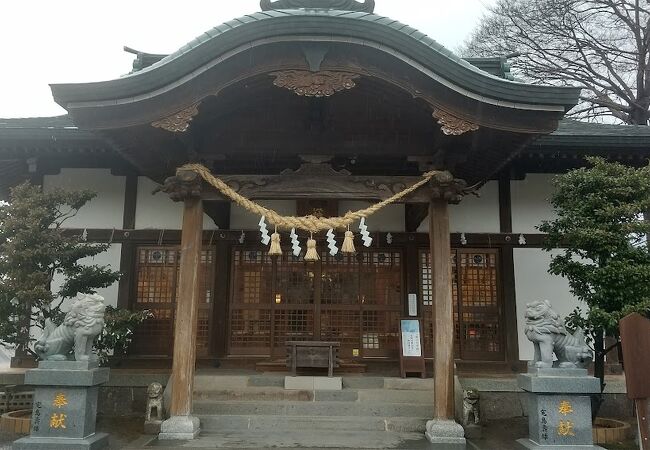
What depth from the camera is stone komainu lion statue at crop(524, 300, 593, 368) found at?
660 cm

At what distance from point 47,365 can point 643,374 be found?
6764mm

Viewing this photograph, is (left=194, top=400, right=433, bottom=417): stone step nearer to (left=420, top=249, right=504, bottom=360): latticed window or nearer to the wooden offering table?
the wooden offering table

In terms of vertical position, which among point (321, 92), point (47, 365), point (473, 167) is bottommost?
point (47, 365)

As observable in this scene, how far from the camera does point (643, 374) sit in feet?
13.1

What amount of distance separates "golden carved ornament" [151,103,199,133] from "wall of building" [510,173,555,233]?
700 centimetres

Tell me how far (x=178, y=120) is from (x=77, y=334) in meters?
3.13

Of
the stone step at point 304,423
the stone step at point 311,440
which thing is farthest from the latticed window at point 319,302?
the stone step at point 311,440

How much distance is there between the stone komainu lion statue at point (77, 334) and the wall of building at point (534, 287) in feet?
25.5

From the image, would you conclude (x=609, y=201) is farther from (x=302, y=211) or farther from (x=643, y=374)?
(x=302, y=211)

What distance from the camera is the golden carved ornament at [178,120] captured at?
6.62 m

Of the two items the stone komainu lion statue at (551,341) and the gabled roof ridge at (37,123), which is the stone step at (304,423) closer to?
the stone komainu lion statue at (551,341)

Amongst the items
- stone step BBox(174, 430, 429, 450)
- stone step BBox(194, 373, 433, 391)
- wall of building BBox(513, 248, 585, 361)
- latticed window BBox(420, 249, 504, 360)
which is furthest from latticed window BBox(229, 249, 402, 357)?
stone step BBox(174, 430, 429, 450)

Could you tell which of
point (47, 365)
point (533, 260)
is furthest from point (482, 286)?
point (47, 365)

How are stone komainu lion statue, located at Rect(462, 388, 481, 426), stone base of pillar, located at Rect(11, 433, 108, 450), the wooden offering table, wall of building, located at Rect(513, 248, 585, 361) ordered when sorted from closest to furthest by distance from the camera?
stone base of pillar, located at Rect(11, 433, 108, 450) → stone komainu lion statue, located at Rect(462, 388, 481, 426) → the wooden offering table → wall of building, located at Rect(513, 248, 585, 361)
